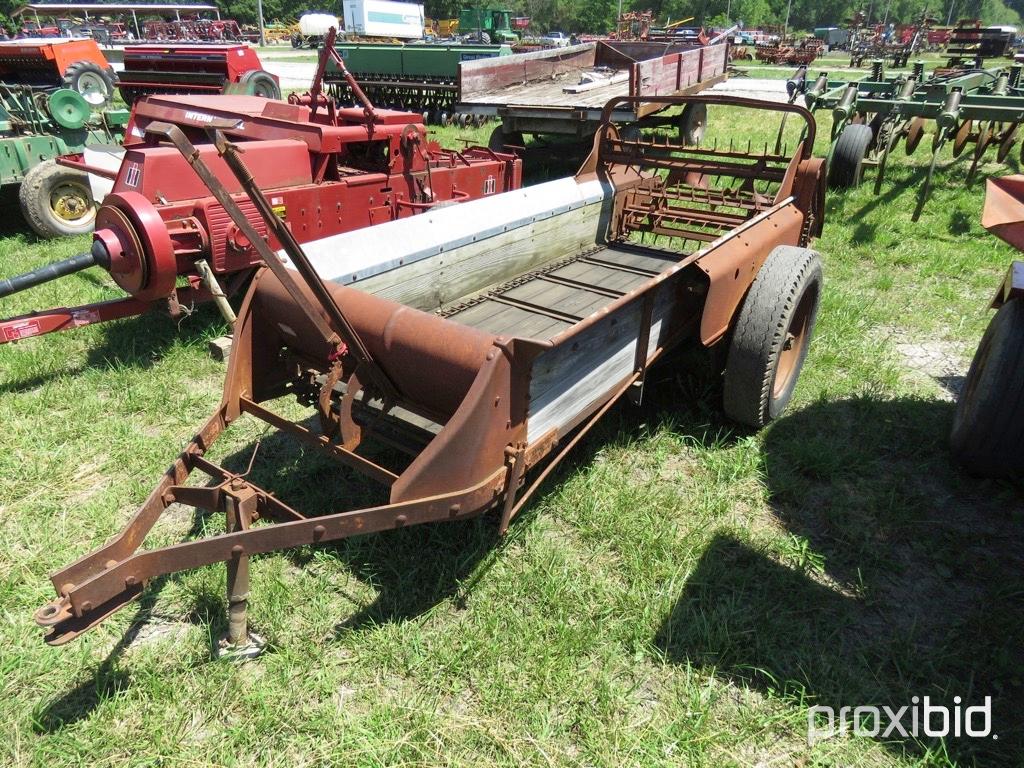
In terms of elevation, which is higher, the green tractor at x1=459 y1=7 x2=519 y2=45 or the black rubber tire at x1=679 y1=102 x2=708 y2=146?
the green tractor at x1=459 y1=7 x2=519 y2=45

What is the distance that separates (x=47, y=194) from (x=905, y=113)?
30.5 feet

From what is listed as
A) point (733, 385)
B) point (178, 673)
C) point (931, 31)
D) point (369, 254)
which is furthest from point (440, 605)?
point (931, 31)

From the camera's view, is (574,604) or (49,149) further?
(49,149)

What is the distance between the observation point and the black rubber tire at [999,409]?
2873 mm

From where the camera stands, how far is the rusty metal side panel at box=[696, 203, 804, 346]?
299cm

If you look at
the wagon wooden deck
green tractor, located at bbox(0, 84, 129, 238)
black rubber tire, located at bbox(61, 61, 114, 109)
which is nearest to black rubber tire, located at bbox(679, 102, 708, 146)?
the wagon wooden deck

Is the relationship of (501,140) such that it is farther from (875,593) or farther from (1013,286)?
(875,593)

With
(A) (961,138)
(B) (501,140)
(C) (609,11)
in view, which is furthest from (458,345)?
(C) (609,11)

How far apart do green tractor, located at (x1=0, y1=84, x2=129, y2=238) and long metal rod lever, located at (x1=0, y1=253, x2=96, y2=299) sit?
304 cm

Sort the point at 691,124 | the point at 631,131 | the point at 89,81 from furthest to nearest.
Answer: the point at 691,124 < the point at 631,131 < the point at 89,81

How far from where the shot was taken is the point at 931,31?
175 ft

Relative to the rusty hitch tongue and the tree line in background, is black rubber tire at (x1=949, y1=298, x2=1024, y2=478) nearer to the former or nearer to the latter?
the rusty hitch tongue

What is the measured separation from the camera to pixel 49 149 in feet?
21.5

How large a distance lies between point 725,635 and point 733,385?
137 cm
